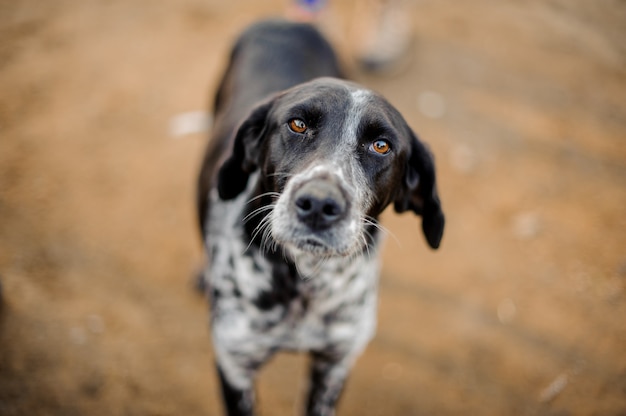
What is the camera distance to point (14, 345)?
3.79 metres

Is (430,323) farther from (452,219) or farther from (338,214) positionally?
(338,214)

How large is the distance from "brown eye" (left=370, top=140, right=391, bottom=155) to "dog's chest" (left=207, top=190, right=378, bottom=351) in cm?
74

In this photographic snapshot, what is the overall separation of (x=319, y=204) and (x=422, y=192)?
0.88 m

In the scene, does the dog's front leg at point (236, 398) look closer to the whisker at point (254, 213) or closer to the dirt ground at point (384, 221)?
the dirt ground at point (384, 221)

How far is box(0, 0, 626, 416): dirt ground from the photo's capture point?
3910 millimetres

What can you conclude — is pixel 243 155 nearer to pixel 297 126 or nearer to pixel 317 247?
pixel 297 126

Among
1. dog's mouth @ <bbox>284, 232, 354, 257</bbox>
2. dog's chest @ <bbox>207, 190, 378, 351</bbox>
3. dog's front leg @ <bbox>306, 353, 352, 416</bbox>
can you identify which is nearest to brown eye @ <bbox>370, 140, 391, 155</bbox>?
dog's mouth @ <bbox>284, 232, 354, 257</bbox>

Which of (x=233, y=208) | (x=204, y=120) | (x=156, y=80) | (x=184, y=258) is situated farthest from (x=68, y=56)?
(x=233, y=208)

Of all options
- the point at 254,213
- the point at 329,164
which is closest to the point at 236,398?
the point at 254,213

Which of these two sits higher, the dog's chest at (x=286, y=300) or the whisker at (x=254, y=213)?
the whisker at (x=254, y=213)

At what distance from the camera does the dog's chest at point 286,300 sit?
280 cm

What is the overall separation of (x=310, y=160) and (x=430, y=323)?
102 inches

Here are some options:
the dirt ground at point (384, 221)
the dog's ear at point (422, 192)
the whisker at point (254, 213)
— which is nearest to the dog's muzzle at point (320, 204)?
the whisker at point (254, 213)

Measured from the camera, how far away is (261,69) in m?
3.69
